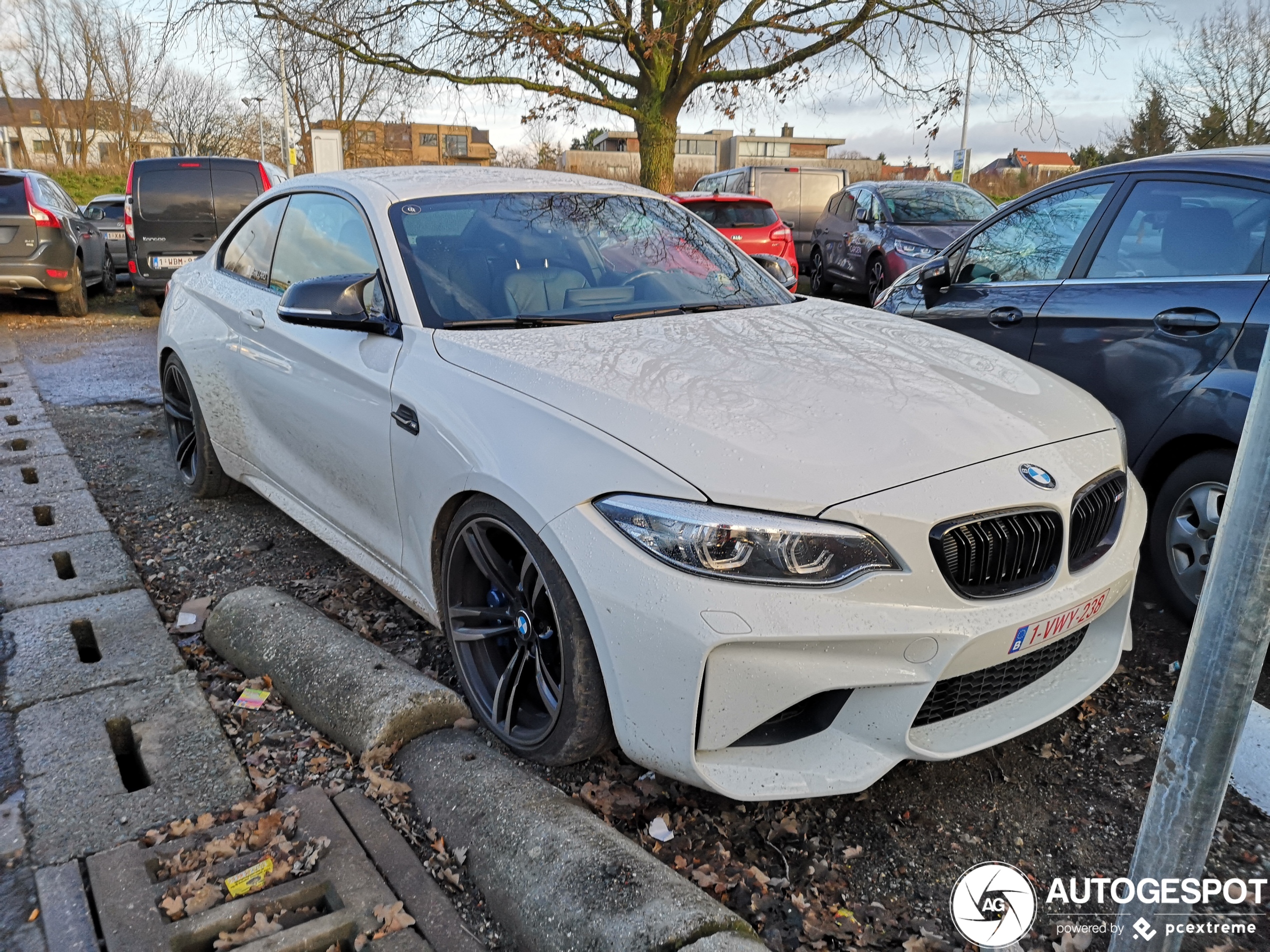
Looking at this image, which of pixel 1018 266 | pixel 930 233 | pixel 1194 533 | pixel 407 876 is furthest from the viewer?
pixel 930 233

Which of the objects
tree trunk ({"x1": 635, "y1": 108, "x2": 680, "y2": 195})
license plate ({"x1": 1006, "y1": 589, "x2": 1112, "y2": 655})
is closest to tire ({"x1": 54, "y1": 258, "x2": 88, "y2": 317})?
tree trunk ({"x1": 635, "y1": 108, "x2": 680, "y2": 195})

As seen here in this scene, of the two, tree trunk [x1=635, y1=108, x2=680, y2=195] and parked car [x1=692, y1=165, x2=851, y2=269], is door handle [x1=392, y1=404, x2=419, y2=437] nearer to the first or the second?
tree trunk [x1=635, y1=108, x2=680, y2=195]

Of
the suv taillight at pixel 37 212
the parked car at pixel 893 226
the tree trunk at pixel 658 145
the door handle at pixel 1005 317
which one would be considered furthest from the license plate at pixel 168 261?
the door handle at pixel 1005 317

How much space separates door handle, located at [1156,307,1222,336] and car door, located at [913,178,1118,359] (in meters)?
0.62

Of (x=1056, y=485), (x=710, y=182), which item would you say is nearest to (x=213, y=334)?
(x=1056, y=485)

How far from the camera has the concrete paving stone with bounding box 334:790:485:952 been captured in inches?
82.5

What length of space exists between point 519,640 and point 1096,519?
5.20 ft

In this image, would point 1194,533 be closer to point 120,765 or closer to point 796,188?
point 120,765

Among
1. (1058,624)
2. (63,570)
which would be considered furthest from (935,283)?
(63,570)

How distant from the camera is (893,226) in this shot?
1124cm

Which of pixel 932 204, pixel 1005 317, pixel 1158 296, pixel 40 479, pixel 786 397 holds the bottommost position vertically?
pixel 40 479

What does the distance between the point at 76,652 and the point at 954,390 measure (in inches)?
118

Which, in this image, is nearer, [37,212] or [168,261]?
[37,212]

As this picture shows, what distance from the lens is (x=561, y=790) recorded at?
254 centimetres
